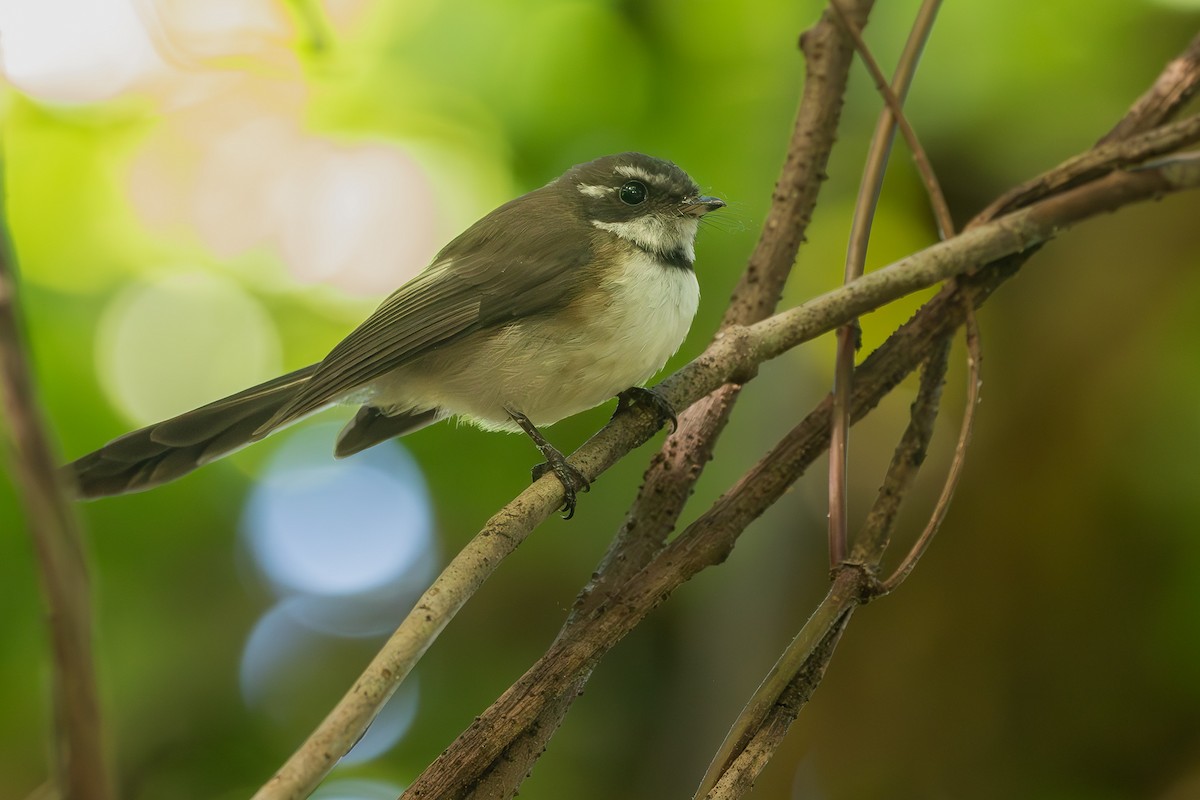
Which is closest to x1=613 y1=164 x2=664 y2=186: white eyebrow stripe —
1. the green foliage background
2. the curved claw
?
the green foliage background

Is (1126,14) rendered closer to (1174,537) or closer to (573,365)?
(1174,537)

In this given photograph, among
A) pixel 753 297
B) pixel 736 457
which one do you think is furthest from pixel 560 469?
pixel 736 457

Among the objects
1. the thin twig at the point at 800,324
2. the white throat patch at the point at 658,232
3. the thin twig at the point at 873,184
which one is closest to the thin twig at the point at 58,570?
the thin twig at the point at 800,324

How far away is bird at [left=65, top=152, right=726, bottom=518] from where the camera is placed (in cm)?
279

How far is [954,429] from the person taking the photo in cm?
418

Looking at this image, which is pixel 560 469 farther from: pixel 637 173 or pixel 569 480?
pixel 637 173

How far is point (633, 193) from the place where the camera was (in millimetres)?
3244

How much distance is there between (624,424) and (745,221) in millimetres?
1452

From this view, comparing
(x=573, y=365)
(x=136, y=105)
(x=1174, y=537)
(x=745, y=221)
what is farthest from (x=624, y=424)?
(x=136, y=105)

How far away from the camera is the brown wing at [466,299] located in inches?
113

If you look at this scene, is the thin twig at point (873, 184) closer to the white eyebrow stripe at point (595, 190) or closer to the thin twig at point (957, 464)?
the thin twig at point (957, 464)

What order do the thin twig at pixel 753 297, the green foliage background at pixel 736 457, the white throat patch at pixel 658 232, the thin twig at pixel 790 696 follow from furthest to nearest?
the green foliage background at pixel 736 457 < the white throat patch at pixel 658 232 < the thin twig at pixel 753 297 < the thin twig at pixel 790 696

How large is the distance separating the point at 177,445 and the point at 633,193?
1.54 metres

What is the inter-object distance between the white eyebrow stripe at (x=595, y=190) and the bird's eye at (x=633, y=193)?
1.9 inches
